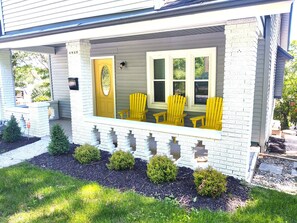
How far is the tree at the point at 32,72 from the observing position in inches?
590

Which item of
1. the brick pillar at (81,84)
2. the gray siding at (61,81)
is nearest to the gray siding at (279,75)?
the brick pillar at (81,84)

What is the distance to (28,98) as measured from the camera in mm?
13148

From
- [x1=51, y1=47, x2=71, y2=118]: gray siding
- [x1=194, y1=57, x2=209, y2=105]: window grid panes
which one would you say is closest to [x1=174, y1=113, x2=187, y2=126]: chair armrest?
[x1=194, y1=57, x2=209, y2=105]: window grid panes

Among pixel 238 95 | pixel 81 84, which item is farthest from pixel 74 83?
pixel 238 95

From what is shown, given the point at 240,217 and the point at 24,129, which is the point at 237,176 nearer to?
the point at 240,217

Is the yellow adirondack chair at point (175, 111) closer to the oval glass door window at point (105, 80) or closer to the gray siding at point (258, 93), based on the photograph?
the gray siding at point (258, 93)

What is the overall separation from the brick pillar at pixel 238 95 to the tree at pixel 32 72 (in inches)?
522

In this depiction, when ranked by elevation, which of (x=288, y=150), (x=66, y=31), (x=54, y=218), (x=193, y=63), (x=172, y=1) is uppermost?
(x=172, y=1)

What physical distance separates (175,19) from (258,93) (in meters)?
2.79

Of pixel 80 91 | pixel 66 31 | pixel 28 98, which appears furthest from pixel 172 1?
pixel 28 98

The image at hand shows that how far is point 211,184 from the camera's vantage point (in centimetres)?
302

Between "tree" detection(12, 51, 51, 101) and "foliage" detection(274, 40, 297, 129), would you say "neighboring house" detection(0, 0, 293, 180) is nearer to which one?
"foliage" detection(274, 40, 297, 129)

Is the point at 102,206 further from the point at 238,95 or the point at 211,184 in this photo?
the point at 238,95

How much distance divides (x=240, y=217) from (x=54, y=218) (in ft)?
6.80
